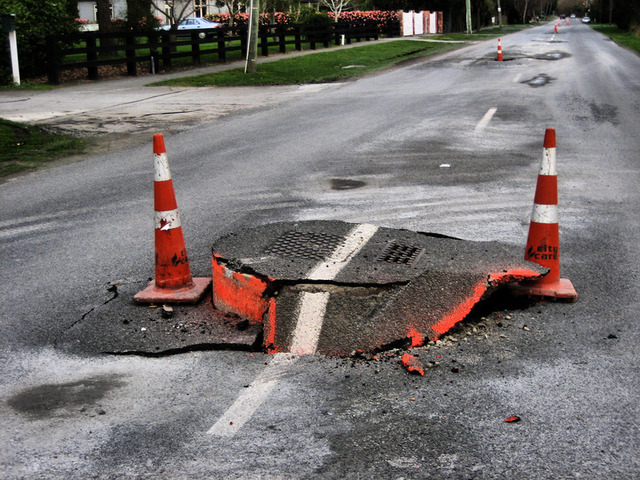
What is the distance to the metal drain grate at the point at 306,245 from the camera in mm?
Answer: 4852

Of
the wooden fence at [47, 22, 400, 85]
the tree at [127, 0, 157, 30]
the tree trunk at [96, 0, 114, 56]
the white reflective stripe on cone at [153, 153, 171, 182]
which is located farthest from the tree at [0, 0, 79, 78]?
the white reflective stripe on cone at [153, 153, 171, 182]

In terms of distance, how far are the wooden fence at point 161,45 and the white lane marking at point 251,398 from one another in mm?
17145

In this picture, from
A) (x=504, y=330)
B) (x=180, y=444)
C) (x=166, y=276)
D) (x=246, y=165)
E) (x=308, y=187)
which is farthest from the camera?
(x=246, y=165)

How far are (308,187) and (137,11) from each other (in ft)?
91.0

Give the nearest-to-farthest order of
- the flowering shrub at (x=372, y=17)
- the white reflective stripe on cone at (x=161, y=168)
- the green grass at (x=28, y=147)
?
the white reflective stripe on cone at (x=161, y=168)
the green grass at (x=28, y=147)
the flowering shrub at (x=372, y=17)

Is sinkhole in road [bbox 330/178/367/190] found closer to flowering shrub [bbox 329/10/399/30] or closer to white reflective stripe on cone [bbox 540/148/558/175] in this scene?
white reflective stripe on cone [bbox 540/148/558/175]

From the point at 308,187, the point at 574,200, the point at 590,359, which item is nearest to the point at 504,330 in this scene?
the point at 590,359

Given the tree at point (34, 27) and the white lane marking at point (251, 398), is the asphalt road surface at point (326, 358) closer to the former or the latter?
the white lane marking at point (251, 398)

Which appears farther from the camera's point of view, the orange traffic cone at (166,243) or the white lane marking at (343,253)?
the orange traffic cone at (166,243)

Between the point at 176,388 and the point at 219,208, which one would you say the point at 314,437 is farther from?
the point at 219,208

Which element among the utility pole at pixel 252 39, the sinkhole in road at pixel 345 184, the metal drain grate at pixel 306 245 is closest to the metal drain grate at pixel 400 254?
the metal drain grate at pixel 306 245

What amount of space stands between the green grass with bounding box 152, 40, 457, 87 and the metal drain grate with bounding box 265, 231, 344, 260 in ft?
51.3

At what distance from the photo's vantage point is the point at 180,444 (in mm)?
3059

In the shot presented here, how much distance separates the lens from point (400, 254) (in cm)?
488
